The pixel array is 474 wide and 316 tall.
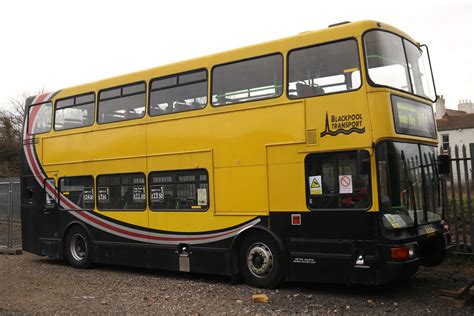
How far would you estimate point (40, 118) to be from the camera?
1209 cm

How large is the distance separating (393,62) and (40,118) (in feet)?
28.5

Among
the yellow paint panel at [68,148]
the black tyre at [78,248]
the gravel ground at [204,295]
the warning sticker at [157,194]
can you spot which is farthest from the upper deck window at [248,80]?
the black tyre at [78,248]

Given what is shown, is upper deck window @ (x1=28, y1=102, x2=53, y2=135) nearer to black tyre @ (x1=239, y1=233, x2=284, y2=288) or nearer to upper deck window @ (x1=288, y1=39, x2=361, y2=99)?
black tyre @ (x1=239, y1=233, x2=284, y2=288)

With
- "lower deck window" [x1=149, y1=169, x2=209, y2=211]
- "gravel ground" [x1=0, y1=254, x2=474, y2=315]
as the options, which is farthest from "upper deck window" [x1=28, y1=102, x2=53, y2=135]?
"lower deck window" [x1=149, y1=169, x2=209, y2=211]

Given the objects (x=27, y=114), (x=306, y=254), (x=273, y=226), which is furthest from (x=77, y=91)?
(x=306, y=254)

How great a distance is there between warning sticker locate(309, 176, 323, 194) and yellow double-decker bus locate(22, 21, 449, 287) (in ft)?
0.05

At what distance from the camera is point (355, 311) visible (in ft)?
21.5

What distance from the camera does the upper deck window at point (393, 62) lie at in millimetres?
7062

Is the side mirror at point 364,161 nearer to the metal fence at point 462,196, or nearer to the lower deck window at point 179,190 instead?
the metal fence at point 462,196

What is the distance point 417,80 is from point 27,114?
31.1 feet

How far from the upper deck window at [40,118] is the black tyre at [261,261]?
6.33 metres

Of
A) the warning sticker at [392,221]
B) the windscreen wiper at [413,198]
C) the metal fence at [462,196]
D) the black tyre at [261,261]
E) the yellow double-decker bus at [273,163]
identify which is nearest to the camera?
the warning sticker at [392,221]

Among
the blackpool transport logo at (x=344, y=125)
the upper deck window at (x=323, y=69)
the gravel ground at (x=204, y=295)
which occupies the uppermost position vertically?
the upper deck window at (x=323, y=69)

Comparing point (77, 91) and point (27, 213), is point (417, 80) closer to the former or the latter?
point (77, 91)
